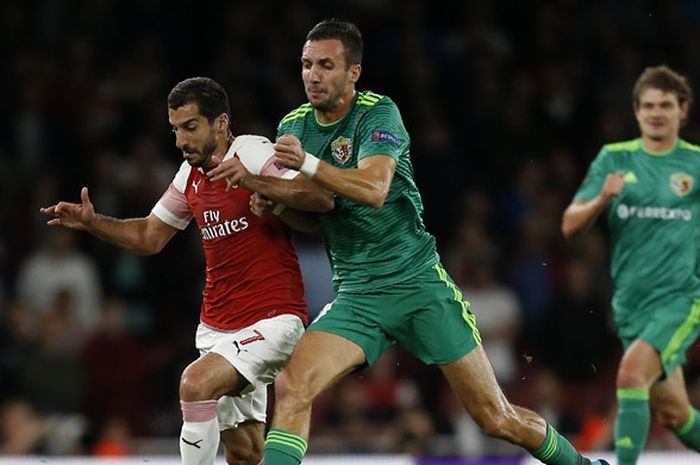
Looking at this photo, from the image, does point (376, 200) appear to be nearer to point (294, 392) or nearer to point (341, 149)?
point (341, 149)

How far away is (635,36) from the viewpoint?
1314 centimetres

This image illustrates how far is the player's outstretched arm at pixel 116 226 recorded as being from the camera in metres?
6.69

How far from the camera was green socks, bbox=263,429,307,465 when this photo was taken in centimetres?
602

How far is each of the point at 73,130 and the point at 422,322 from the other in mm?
6292

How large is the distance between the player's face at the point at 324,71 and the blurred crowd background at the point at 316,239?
4.08 meters

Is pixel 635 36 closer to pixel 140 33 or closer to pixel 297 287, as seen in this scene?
pixel 140 33

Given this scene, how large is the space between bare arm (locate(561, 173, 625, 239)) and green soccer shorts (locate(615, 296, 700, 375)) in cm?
54

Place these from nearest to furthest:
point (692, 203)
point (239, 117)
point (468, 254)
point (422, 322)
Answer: point (422, 322), point (692, 203), point (468, 254), point (239, 117)

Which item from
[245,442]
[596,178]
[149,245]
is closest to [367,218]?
[149,245]

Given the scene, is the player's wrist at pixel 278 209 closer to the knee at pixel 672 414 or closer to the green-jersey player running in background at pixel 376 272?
the green-jersey player running in background at pixel 376 272

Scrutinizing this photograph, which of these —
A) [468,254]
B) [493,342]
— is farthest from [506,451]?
[468,254]

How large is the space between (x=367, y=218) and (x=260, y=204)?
0.47m

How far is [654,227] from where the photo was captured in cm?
764

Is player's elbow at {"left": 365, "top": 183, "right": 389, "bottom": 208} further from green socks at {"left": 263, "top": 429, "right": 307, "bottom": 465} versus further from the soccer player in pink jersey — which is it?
green socks at {"left": 263, "top": 429, "right": 307, "bottom": 465}
